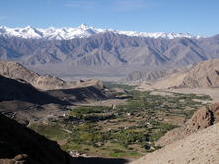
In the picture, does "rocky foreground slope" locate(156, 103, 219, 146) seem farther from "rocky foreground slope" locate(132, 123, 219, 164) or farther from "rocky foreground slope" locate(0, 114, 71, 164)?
"rocky foreground slope" locate(0, 114, 71, 164)

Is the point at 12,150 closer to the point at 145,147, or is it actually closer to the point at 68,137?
the point at 145,147

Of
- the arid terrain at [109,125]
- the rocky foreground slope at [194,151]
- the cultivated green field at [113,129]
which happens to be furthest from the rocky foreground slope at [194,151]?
the cultivated green field at [113,129]

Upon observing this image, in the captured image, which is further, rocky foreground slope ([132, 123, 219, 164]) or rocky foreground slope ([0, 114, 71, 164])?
rocky foreground slope ([132, 123, 219, 164])

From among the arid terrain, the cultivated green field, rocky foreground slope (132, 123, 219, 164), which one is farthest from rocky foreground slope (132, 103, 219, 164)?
the cultivated green field

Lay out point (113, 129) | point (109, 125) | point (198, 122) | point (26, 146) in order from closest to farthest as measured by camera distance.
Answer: point (26, 146) < point (198, 122) < point (113, 129) < point (109, 125)

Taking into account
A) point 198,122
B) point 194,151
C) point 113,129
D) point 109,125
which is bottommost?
point 113,129

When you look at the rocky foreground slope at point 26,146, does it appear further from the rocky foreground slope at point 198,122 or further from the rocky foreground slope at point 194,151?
the rocky foreground slope at point 198,122

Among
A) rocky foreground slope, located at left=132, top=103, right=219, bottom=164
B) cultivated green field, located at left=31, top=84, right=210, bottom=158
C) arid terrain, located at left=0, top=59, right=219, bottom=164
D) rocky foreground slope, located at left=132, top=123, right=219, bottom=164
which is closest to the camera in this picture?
rocky foreground slope, located at left=132, top=123, right=219, bottom=164

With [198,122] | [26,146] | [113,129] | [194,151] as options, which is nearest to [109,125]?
[113,129]

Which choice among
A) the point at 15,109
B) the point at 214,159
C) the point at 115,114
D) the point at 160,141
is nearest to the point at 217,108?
the point at 160,141

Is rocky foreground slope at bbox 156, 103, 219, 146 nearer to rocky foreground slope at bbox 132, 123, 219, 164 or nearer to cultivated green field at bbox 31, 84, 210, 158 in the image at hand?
cultivated green field at bbox 31, 84, 210, 158

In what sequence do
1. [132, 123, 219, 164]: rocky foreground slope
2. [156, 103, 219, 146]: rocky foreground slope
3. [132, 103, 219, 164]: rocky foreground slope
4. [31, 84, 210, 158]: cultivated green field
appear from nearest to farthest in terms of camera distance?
[132, 123, 219, 164]: rocky foreground slope → [132, 103, 219, 164]: rocky foreground slope → [156, 103, 219, 146]: rocky foreground slope → [31, 84, 210, 158]: cultivated green field

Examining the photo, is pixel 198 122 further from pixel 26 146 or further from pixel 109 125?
pixel 109 125
